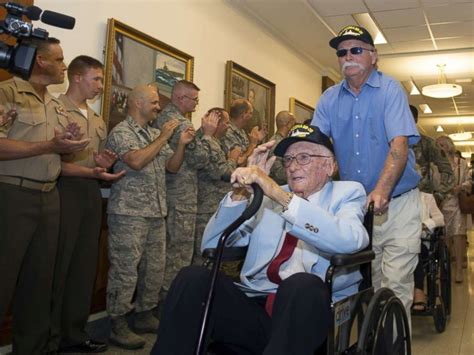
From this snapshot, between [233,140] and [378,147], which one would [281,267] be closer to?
[378,147]

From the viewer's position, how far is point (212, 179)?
12.8 ft

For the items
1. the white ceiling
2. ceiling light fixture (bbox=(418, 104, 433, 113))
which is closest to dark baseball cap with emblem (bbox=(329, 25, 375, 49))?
the white ceiling

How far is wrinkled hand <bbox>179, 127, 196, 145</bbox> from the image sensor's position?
338 centimetres

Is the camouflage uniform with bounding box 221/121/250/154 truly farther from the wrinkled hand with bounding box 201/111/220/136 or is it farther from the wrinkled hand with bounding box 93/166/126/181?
the wrinkled hand with bounding box 93/166/126/181

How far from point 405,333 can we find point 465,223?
192 inches

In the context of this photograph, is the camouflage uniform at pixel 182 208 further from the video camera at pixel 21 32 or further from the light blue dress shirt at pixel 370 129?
the video camera at pixel 21 32

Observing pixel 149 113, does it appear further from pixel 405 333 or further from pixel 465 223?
pixel 465 223

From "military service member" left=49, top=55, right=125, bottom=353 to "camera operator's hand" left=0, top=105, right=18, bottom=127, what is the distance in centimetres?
44

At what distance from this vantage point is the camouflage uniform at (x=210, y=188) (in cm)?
376

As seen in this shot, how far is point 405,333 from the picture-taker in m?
1.93

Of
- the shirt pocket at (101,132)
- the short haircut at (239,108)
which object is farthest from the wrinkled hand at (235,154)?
the shirt pocket at (101,132)

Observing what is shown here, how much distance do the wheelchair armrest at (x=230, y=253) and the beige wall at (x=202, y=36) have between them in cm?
205

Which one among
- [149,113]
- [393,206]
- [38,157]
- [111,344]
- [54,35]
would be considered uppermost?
[54,35]

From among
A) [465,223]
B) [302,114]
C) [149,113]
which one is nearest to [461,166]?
[465,223]
